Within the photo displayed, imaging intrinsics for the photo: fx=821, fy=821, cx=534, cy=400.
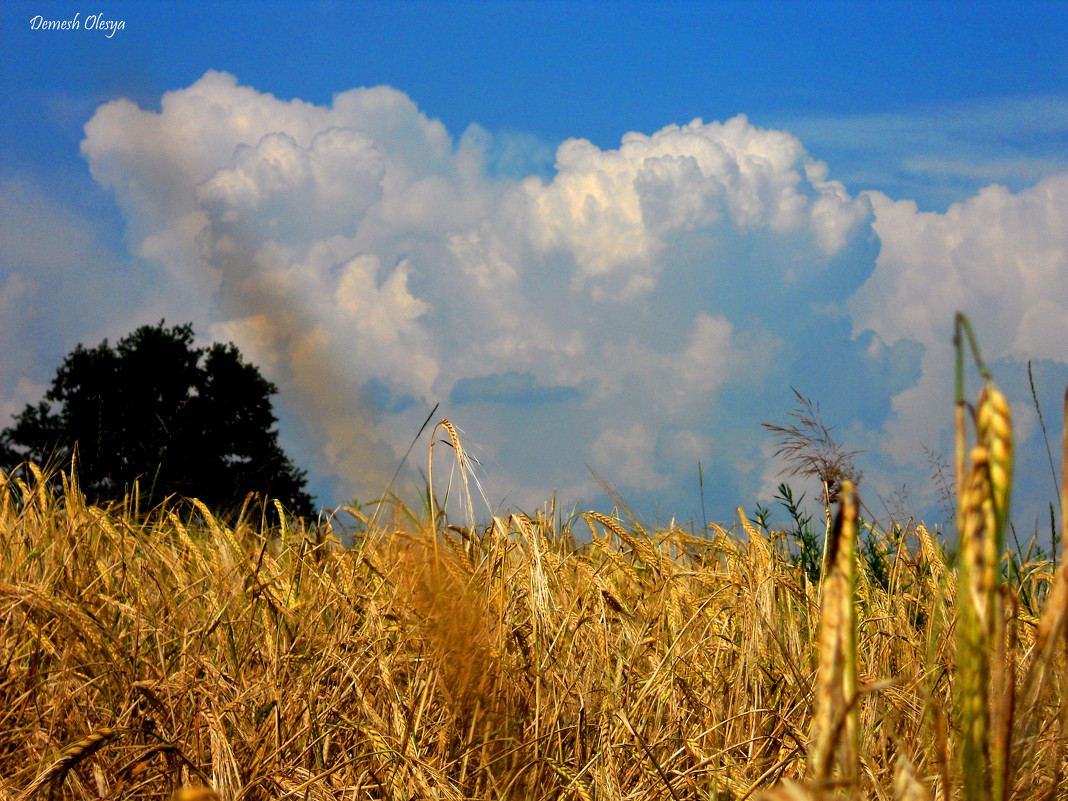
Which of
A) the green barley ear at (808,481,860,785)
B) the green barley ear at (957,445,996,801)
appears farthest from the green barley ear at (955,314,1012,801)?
the green barley ear at (808,481,860,785)

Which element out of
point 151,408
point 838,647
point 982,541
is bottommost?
point 838,647

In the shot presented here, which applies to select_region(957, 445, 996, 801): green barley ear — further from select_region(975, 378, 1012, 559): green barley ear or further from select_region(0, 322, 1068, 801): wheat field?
select_region(0, 322, 1068, 801): wheat field

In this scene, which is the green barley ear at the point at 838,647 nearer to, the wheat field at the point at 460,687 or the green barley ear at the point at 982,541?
the green barley ear at the point at 982,541

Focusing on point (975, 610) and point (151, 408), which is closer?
point (975, 610)

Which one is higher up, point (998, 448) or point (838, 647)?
point (998, 448)

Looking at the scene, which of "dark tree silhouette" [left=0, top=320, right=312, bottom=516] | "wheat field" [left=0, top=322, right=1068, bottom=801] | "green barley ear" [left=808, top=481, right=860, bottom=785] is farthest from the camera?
"dark tree silhouette" [left=0, top=320, right=312, bottom=516]

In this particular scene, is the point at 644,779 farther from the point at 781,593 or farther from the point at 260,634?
the point at 260,634

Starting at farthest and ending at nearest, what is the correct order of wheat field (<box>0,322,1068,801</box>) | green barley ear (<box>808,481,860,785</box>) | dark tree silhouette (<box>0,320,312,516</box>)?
dark tree silhouette (<box>0,320,312,516</box>)
wheat field (<box>0,322,1068,801</box>)
green barley ear (<box>808,481,860,785</box>)

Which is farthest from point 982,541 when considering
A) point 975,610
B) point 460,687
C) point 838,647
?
point 460,687

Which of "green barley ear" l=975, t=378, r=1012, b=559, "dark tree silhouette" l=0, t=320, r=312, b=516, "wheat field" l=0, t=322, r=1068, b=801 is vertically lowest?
"wheat field" l=0, t=322, r=1068, b=801

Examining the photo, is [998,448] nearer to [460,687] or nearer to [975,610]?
[975,610]

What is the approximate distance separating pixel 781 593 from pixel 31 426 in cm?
2125

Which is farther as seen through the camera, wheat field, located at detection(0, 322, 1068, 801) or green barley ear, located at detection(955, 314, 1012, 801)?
wheat field, located at detection(0, 322, 1068, 801)

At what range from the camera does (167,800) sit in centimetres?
219
